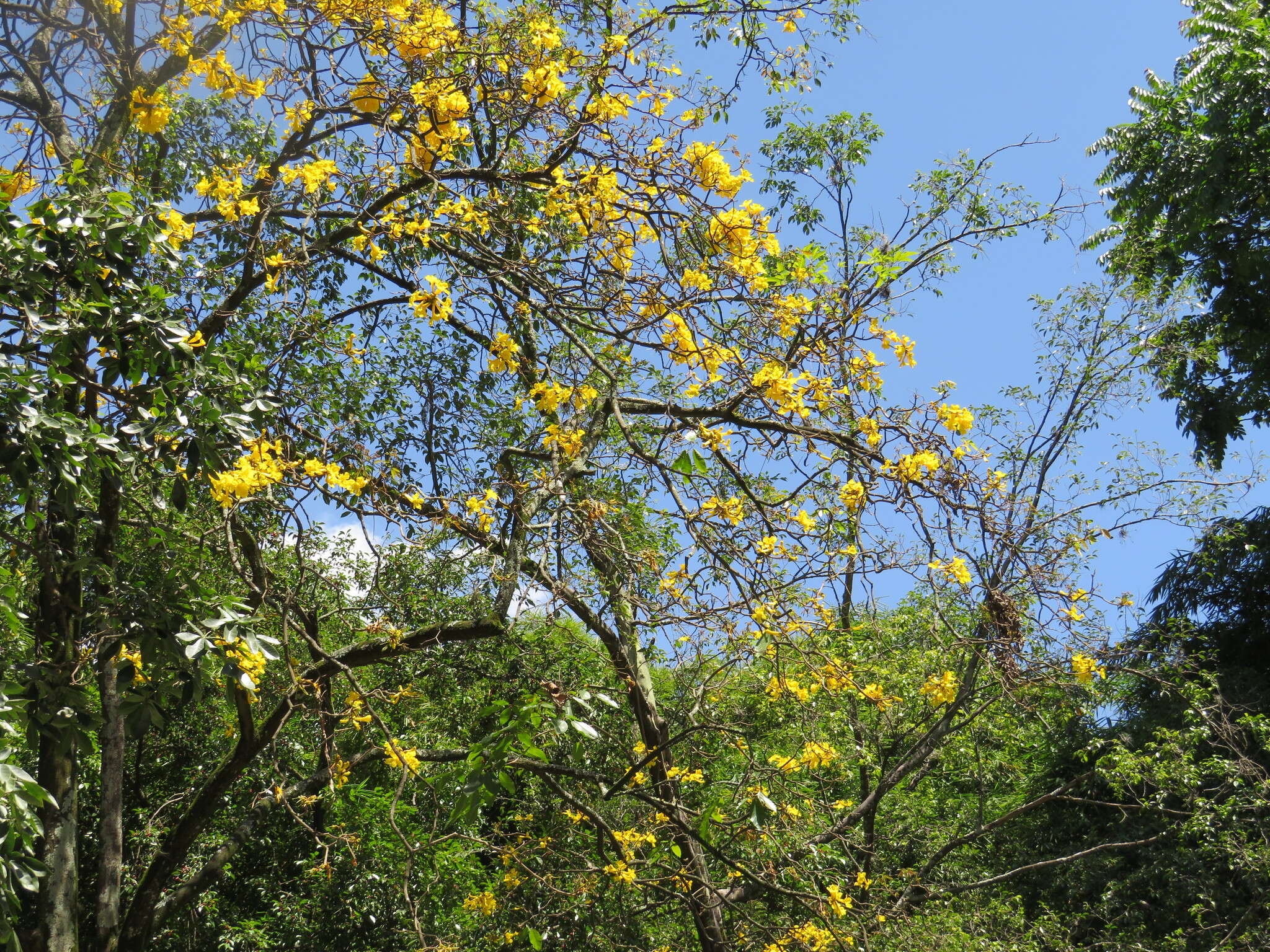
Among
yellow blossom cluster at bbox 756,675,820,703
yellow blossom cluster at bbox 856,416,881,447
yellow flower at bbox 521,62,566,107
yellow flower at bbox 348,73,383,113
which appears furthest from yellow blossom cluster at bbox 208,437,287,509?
yellow blossom cluster at bbox 856,416,881,447

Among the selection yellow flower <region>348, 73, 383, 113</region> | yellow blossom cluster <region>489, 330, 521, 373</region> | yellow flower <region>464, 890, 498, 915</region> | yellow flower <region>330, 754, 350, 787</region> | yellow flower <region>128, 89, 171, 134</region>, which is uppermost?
yellow flower <region>128, 89, 171, 134</region>

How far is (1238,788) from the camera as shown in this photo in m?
5.64

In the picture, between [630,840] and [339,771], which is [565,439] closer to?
[630,840]

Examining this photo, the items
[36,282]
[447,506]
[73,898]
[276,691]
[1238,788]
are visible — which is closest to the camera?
[36,282]

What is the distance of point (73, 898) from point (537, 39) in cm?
339

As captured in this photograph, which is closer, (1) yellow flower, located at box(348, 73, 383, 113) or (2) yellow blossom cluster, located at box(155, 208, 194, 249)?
(2) yellow blossom cluster, located at box(155, 208, 194, 249)

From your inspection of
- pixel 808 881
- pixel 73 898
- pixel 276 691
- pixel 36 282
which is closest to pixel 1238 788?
Answer: pixel 808 881

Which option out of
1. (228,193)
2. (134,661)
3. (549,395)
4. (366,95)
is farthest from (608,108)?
(134,661)

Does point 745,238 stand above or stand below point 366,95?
below

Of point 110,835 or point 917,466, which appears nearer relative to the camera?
point 917,466

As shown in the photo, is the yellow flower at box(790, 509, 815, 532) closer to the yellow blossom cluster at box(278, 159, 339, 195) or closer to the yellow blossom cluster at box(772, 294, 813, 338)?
the yellow blossom cluster at box(772, 294, 813, 338)

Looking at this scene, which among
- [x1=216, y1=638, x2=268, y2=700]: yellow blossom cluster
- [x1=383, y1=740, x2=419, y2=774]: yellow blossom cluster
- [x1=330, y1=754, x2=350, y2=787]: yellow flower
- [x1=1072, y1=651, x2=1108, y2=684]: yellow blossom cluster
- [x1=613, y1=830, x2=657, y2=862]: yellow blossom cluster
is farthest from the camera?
[x1=330, y1=754, x2=350, y2=787]: yellow flower

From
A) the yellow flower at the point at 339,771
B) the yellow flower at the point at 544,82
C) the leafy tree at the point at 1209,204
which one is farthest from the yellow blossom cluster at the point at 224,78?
the leafy tree at the point at 1209,204

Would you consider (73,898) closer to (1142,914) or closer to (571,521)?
(571,521)
